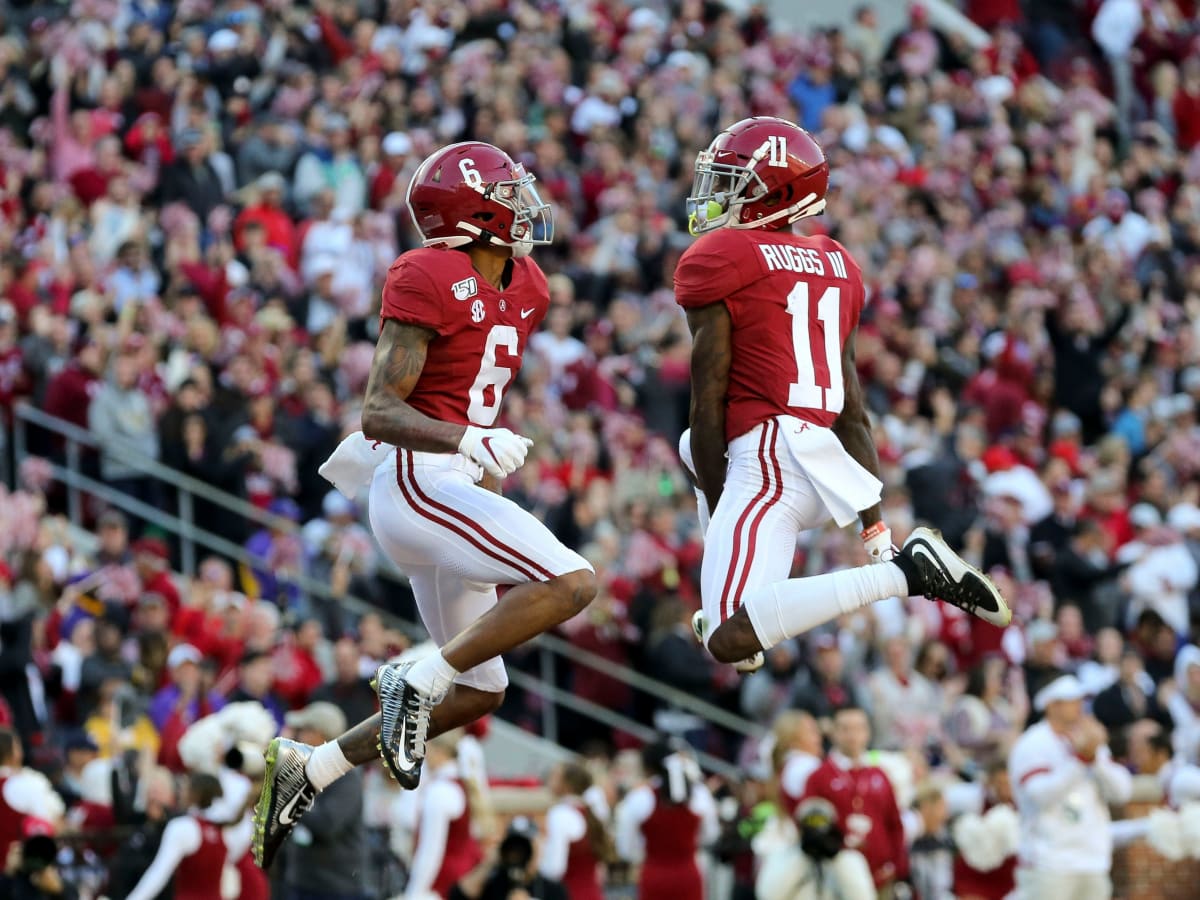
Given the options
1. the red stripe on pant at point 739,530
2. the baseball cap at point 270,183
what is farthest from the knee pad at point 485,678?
the baseball cap at point 270,183

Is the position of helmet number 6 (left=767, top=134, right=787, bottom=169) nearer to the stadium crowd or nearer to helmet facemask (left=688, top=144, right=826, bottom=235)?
helmet facemask (left=688, top=144, right=826, bottom=235)

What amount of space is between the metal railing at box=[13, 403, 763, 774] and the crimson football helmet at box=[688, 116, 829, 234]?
6.47 meters

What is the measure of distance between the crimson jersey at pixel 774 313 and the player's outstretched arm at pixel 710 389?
43 millimetres

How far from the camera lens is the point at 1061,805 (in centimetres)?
1267

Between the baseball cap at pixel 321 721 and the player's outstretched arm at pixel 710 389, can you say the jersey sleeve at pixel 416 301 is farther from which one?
the baseball cap at pixel 321 721

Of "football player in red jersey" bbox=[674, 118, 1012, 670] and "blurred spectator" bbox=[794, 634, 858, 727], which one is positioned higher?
"football player in red jersey" bbox=[674, 118, 1012, 670]

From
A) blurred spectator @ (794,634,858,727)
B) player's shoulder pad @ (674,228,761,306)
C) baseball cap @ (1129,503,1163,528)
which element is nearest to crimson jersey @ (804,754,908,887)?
blurred spectator @ (794,634,858,727)

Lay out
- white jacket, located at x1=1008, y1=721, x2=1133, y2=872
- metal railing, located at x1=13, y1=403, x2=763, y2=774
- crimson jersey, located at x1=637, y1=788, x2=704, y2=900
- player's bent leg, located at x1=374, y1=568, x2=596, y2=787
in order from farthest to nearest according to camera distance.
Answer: metal railing, located at x1=13, y1=403, x2=763, y2=774
white jacket, located at x1=1008, y1=721, x2=1133, y2=872
crimson jersey, located at x1=637, y1=788, x2=704, y2=900
player's bent leg, located at x1=374, y1=568, x2=596, y2=787

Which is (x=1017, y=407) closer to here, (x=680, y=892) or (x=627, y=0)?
(x=627, y=0)

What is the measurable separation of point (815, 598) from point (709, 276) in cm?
111

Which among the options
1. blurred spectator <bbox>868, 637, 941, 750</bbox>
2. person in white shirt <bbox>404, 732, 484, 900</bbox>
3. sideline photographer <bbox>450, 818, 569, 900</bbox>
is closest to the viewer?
sideline photographer <bbox>450, 818, 569, 900</bbox>

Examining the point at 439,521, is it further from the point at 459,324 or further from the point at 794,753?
the point at 794,753

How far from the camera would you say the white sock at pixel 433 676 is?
8.05 meters

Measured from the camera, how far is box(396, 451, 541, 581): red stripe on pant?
809 centimetres
